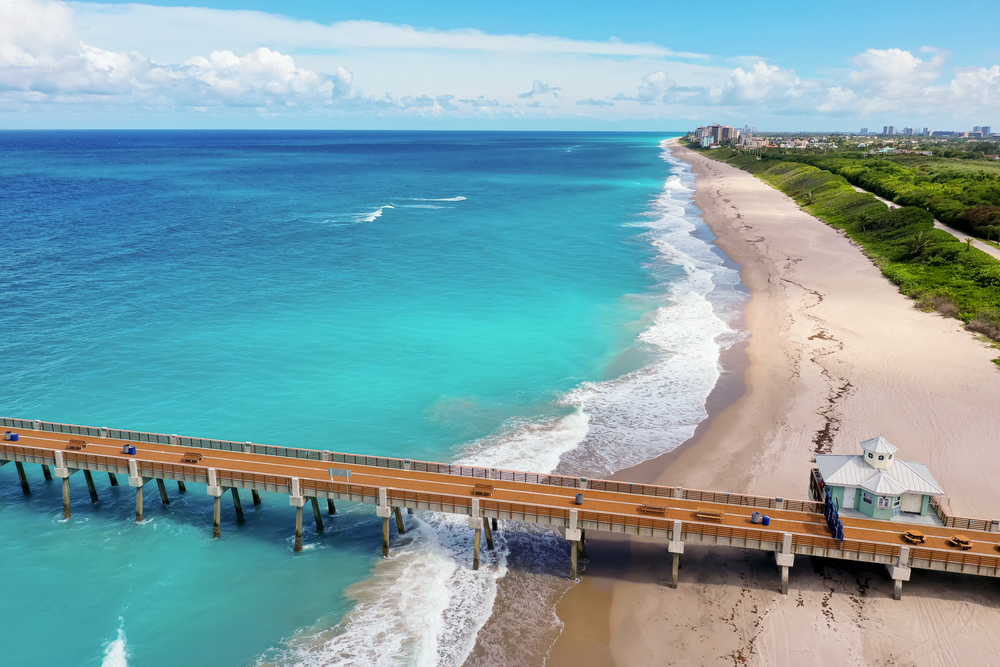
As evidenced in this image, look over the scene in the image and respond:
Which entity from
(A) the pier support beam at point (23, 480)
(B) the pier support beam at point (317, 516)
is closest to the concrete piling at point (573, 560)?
(B) the pier support beam at point (317, 516)

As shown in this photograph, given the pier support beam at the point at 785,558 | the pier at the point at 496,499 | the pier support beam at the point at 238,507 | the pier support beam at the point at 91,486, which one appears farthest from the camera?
the pier support beam at the point at 91,486

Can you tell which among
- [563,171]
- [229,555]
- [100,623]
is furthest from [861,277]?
[563,171]

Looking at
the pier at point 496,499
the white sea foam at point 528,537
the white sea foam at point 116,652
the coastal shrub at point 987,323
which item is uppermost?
the coastal shrub at point 987,323

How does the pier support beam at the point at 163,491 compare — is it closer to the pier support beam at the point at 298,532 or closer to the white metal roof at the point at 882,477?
the pier support beam at the point at 298,532

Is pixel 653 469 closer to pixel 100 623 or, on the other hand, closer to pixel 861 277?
pixel 100 623

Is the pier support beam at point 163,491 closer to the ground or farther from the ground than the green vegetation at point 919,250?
closer to the ground

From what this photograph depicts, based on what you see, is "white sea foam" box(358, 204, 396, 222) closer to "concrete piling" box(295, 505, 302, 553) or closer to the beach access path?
the beach access path
